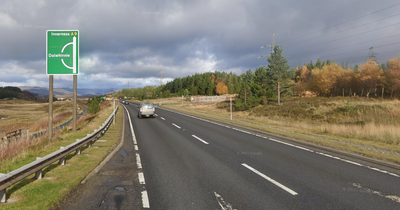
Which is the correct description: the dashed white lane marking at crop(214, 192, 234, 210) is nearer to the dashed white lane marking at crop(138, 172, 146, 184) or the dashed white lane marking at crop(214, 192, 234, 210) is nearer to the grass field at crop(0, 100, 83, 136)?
the dashed white lane marking at crop(138, 172, 146, 184)

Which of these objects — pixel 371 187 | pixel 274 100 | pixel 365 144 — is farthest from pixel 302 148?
pixel 274 100

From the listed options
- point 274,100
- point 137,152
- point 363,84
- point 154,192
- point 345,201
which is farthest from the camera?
point 363,84

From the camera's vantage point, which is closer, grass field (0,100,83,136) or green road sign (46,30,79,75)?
green road sign (46,30,79,75)

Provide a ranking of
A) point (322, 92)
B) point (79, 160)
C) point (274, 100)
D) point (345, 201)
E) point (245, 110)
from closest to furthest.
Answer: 1. point (345, 201)
2. point (79, 160)
3. point (245, 110)
4. point (274, 100)
5. point (322, 92)

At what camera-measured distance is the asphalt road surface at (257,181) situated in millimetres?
4375

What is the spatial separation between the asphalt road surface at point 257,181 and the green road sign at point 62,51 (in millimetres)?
6306

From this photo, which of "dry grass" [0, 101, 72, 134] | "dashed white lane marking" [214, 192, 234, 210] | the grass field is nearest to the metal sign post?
"dashed white lane marking" [214, 192, 234, 210]

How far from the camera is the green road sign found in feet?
36.8

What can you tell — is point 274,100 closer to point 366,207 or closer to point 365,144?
point 365,144

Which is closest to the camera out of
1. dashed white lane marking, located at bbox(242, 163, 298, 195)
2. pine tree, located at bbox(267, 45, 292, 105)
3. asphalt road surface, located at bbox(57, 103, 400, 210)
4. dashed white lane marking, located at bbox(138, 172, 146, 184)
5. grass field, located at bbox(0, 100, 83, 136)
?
asphalt road surface, located at bbox(57, 103, 400, 210)

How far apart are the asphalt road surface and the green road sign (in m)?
6.31

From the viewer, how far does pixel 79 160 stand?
7367 mm

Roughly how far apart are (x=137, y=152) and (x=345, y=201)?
24.1ft

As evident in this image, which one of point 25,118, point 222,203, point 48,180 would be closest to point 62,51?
point 48,180
